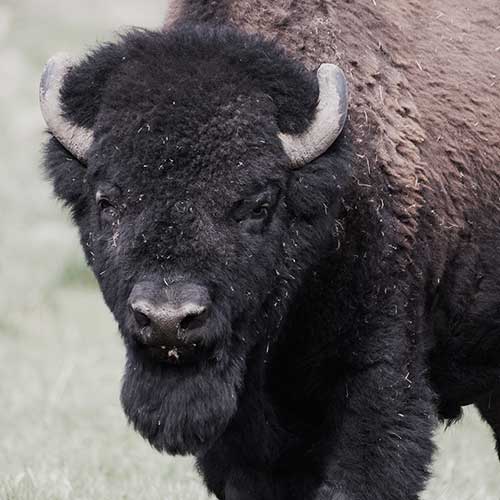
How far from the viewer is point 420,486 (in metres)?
5.57

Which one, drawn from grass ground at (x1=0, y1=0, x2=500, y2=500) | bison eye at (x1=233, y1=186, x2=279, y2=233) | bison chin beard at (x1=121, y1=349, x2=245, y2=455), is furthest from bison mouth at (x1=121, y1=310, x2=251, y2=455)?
grass ground at (x1=0, y1=0, x2=500, y2=500)

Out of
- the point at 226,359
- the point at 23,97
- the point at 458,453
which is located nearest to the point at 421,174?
the point at 226,359

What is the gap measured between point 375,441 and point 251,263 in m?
0.99

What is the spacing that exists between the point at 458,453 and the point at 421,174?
4756 millimetres

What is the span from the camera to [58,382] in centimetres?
1195

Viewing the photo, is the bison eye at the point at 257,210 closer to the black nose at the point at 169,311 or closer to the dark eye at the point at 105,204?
the black nose at the point at 169,311

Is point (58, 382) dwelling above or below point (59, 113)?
below

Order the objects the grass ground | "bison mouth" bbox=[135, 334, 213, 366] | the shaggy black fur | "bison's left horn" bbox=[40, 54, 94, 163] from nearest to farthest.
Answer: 1. "bison mouth" bbox=[135, 334, 213, 366]
2. the shaggy black fur
3. "bison's left horn" bbox=[40, 54, 94, 163]
4. the grass ground

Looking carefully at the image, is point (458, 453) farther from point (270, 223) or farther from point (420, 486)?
point (270, 223)

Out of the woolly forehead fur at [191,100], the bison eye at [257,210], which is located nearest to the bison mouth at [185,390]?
the bison eye at [257,210]

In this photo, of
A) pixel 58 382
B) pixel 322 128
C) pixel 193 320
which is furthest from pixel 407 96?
pixel 58 382

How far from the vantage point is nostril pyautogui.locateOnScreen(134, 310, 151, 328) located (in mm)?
4703

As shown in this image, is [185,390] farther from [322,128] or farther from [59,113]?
[59,113]

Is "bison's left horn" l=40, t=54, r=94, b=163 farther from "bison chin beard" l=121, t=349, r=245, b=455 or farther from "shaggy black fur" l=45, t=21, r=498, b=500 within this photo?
"bison chin beard" l=121, t=349, r=245, b=455
